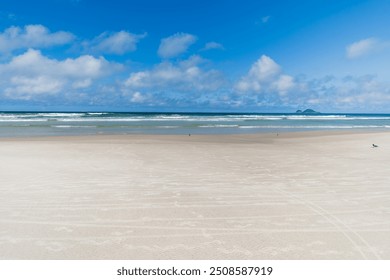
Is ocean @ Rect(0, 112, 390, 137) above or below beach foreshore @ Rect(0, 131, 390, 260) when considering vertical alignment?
above

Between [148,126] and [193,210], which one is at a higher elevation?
[148,126]

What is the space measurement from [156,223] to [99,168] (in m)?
5.40

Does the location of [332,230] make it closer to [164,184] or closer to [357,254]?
[357,254]

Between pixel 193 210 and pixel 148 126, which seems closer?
pixel 193 210

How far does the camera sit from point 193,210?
599 cm

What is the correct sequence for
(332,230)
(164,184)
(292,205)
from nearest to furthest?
(332,230)
(292,205)
(164,184)

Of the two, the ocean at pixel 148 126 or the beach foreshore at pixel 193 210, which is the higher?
the ocean at pixel 148 126

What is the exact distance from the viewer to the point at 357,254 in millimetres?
4230

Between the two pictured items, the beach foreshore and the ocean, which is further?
the ocean

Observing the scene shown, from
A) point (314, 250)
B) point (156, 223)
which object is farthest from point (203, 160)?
point (314, 250)

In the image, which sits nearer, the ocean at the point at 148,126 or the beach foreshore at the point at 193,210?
the beach foreshore at the point at 193,210

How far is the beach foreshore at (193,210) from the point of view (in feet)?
14.4

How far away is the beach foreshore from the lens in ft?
14.4

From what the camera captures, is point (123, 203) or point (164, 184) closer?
point (123, 203)
